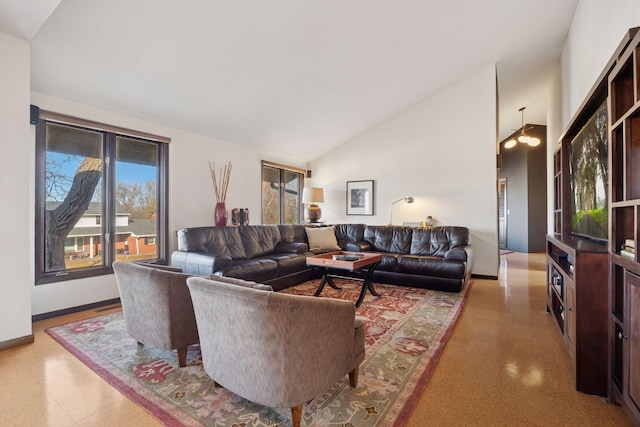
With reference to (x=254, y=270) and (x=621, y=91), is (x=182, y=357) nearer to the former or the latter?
(x=254, y=270)

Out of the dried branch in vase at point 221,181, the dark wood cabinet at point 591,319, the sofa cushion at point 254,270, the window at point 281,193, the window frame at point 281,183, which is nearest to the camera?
the dark wood cabinet at point 591,319

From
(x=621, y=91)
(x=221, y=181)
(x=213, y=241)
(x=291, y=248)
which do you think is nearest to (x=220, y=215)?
(x=221, y=181)

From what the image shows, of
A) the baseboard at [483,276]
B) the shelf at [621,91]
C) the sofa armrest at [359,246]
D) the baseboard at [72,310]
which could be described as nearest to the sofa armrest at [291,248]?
the sofa armrest at [359,246]

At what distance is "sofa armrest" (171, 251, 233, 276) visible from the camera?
133 inches

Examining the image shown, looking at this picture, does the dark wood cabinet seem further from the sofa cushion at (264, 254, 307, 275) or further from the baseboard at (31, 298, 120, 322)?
the baseboard at (31, 298, 120, 322)

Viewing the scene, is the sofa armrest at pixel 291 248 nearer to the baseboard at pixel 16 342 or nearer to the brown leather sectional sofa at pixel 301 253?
the brown leather sectional sofa at pixel 301 253

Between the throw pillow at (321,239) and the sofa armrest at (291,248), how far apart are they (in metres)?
0.31

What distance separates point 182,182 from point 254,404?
339cm

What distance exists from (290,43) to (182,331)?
296cm

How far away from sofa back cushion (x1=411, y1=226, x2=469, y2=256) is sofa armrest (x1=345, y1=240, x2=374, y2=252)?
72 cm

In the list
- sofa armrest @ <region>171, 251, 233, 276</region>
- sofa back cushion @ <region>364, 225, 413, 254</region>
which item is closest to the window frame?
sofa back cushion @ <region>364, 225, 413, 254</region>

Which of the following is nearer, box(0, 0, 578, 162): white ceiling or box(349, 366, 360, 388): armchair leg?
box(349, 366, 360, 388): armchair leg

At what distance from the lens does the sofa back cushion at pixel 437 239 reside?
461 centimetres

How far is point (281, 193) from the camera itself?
6199mm
